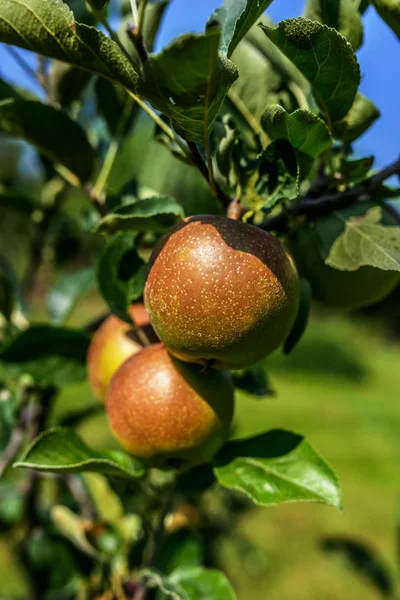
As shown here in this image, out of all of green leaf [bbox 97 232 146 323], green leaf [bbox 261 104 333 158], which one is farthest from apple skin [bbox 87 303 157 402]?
green leaf [bbox 261 104 333 158]

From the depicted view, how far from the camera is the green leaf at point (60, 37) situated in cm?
46

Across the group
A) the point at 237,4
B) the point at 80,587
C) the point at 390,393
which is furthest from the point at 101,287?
the point at 390,393

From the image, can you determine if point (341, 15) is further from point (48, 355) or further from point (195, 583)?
point (195, 583)

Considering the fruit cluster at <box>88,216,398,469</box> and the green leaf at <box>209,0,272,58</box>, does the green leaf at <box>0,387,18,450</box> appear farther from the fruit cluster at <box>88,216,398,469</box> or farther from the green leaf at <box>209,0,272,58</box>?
the green leaf at <box>209,0,272,58</box>

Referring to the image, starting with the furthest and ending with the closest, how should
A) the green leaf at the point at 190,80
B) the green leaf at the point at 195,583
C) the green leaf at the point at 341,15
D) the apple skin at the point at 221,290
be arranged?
1. the green leaf at the point at 195,583
2. the green leaf at the point at 341,15
3. the apple skin at the point at 221,290
4. the green leaf at the point at 190,80

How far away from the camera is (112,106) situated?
897 mm

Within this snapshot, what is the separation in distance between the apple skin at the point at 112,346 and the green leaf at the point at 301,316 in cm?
15

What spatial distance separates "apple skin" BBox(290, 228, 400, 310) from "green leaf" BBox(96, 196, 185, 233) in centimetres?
14

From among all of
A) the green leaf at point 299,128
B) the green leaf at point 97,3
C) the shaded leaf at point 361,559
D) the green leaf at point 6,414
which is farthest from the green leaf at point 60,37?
the shaded leaf at point 361,559

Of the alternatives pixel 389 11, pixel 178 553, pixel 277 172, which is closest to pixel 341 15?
pixel 389 11

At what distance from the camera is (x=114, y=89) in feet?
2.88

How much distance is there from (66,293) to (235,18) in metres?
0.61

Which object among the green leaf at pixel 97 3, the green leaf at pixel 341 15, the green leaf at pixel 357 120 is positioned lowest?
the green leaf at pixel 97 3

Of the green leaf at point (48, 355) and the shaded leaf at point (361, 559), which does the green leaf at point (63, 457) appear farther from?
the shaded leaf at point (361, 559)
